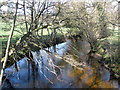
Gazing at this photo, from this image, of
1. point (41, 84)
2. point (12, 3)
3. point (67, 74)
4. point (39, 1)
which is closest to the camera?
point (12, 3)

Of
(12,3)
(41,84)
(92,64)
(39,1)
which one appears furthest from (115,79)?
(12,3)

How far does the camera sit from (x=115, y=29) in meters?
12.2

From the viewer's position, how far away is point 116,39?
34.7ft

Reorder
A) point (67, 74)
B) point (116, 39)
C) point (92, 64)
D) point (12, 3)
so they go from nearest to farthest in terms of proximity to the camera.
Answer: point (12, 3) → point (67, 74) → point (92, 64) → point (116, 39)

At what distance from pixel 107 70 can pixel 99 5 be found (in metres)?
5.03

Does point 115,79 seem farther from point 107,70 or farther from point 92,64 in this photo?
point 92,64

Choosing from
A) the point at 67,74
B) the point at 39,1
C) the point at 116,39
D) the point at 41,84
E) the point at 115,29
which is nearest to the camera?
the point at 39,1

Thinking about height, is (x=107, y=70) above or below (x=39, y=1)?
below

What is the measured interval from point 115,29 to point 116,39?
1.98 metres

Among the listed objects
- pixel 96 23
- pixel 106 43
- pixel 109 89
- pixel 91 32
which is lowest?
pixel 109 89

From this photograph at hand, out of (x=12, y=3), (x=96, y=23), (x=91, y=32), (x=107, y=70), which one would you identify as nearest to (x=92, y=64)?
(x=107, y=70)

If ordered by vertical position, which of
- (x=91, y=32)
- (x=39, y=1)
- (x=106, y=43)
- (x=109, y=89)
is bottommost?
(x=109, y=89)

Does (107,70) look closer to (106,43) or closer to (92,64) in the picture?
(92,64)

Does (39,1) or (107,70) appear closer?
(39,1)
